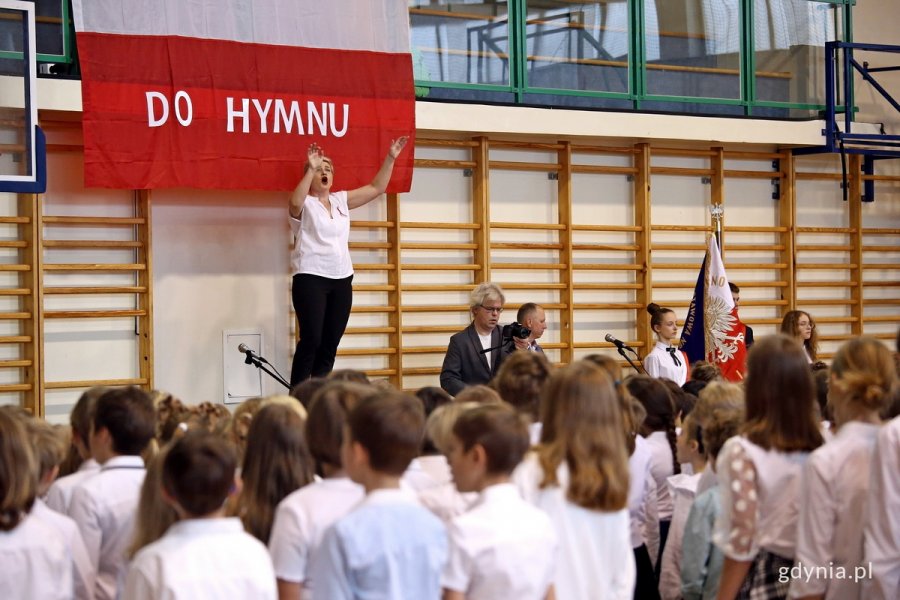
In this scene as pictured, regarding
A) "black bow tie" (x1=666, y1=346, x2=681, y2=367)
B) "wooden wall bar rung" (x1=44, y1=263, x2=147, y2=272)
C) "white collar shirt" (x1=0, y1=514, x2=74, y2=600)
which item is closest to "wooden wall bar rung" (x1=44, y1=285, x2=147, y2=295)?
"wooden wall bar rung" (x1=44, y1=263, x2=147, y2=272)

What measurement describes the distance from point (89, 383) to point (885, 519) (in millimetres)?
4938

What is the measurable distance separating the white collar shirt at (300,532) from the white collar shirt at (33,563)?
472 mm

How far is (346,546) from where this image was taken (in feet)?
7.29

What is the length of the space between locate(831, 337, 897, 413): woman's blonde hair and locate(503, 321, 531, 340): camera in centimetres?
367

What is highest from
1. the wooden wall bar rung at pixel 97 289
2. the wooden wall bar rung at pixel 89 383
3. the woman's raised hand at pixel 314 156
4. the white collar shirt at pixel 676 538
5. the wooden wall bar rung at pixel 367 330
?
the woman's raised hand at pixel 314 156

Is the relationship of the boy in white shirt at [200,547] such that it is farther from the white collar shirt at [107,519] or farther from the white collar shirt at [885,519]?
the white collar shirt at [885,519]

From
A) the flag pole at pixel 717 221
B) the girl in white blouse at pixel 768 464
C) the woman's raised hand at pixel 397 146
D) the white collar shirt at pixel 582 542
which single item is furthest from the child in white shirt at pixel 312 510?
the flag pole at pixel 717 221

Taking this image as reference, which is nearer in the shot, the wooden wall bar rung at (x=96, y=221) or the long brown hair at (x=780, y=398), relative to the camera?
the long brown hair at (x=780, y=398)

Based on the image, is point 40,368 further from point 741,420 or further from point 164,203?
point 741,420

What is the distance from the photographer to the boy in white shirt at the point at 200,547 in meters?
2.12

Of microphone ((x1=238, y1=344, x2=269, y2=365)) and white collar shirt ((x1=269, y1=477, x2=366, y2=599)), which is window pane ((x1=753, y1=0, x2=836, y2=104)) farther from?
white collar shirt ((x1=269, y1=477, x2=366, y2=599))

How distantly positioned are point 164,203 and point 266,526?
4.48m

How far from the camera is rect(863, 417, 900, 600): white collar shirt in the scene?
8.91ft

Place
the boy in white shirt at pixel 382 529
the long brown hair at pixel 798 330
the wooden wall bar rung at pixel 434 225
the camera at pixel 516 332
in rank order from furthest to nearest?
the wooden wall bar rung at pixel 434 225 < the long brown hair at pixel 798 330 < the camera at pixel 516 332 < the boy in white shirt at pixel 382 529
